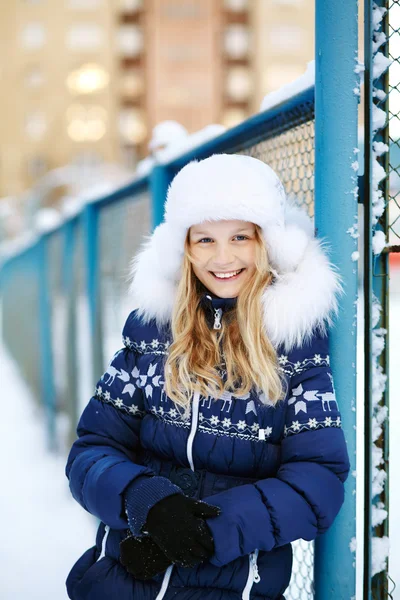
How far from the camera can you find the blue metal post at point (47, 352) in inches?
195

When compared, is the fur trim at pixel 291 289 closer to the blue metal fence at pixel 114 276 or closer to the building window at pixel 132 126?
the blue metal fence at pixel 114 276

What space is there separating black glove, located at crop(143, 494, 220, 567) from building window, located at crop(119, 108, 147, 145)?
4960cm

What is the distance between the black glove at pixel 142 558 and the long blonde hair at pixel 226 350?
0.99 feet

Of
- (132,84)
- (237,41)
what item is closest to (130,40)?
(132,84)

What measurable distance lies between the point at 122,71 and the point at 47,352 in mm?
48765

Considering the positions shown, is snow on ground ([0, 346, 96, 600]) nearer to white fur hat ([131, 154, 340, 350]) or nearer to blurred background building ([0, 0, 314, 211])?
white fur hat ([131, 154, 340, 350])

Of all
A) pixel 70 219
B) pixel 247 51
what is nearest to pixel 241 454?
pixel 70 219

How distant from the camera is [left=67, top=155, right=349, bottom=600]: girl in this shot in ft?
4.56

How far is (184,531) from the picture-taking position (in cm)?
137

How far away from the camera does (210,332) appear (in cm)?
164

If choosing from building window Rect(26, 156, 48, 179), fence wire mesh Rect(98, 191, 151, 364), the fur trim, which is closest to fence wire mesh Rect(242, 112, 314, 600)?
the fur trim

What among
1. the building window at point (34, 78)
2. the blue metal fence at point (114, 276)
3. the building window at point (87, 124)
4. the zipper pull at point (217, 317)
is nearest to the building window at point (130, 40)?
the building window at point (87, 124)

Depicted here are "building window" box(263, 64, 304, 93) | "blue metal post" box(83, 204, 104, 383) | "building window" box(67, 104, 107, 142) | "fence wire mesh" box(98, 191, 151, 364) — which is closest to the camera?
"fence wire mesh" box(98, 191, 151, 364)

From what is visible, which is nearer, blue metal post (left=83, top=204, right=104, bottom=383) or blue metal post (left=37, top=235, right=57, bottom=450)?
blue metal post (left=83, top=204, right=104, bottom=383)
